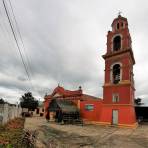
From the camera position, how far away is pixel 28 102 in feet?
237

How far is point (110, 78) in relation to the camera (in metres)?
25.7

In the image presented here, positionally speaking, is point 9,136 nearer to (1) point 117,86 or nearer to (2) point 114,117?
(2) point 114,117

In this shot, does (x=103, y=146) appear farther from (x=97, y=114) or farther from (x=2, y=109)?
(x=97, y=114)

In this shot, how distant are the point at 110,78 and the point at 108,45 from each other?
5.47m

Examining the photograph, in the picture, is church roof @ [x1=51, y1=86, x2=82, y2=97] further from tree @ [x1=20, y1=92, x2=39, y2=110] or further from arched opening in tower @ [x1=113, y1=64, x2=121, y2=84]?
tree @ [x1=20, y1=92, x2=39, y2=110]

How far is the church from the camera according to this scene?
23.4 m

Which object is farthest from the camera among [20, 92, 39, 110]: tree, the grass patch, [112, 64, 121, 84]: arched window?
[20, 92, 39, 110]: tree

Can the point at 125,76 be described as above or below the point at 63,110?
above

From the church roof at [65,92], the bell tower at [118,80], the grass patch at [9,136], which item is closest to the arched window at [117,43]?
the bell tower at [118,80]

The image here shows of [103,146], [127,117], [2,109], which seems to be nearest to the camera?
[103,146]

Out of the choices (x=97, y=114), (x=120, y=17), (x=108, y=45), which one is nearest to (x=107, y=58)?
(x=108, y=45)

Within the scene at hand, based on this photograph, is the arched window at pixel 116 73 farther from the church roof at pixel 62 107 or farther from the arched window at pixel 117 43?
the church roof at pixel 62 107

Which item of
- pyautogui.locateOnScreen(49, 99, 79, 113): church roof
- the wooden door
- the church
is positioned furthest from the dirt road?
pyautogui.locateOnScreen(49, 99, 79, 113): church roof

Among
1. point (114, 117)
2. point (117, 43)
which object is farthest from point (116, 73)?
point (114, 117)
